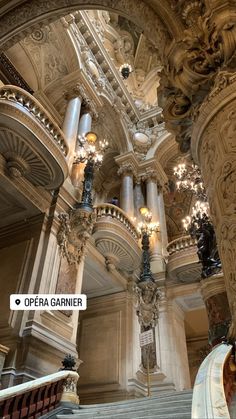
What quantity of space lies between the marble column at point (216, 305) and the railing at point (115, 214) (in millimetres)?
5145

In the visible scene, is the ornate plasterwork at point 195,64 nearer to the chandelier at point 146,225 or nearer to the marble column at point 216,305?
the marble column at point 216,305

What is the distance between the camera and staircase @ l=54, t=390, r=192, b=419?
9.75 feet

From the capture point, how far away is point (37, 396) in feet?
14.4

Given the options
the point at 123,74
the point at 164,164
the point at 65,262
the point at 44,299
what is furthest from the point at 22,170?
the point at 123,74

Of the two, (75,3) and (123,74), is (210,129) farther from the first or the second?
(123,74)

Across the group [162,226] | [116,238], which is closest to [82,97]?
[116,238]

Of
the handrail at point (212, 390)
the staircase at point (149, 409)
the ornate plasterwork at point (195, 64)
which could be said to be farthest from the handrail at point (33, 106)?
the handrail at point (212, 390)

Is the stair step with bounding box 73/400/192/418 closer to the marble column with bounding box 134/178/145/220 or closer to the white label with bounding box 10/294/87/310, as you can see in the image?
the white label with bounding box 10/294/87/310

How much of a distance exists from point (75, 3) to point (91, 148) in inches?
143

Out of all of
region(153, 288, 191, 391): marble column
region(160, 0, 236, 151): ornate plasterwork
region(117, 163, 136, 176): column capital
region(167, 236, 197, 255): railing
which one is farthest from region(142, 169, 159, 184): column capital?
region(160, 0, 236, 151): ornate plasterwork

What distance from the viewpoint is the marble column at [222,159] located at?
2.85m

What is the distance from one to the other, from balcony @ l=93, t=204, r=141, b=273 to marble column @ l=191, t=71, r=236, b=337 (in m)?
6.31

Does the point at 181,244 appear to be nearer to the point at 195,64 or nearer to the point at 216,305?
the point at 216,305

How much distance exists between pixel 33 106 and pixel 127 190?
6.85 metres
